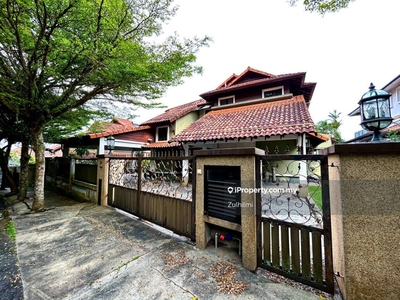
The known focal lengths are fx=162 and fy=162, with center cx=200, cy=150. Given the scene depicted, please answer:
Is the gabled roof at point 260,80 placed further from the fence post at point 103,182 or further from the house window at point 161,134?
the fence post at point 103,182

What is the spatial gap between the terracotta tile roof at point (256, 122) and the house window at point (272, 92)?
45cm

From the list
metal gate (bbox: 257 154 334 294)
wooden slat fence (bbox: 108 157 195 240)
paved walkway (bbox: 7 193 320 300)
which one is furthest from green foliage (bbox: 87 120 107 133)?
metal gate (bbox: 257 154 334 294)

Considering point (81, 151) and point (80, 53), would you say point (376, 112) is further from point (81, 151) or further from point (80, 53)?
point (81, 151)

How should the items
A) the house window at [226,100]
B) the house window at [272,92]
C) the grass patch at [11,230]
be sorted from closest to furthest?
1. the grass patch at [11,230]
2. the house window at [272,92]
3. the house window at [226,100]

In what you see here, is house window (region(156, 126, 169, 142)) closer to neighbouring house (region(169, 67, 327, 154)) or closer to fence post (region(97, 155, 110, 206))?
neighbouring house (region(169, 67, 327, 154))

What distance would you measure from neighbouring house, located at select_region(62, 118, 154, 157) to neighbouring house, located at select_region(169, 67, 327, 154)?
415 centimetres

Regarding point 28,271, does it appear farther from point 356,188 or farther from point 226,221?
point 356,188

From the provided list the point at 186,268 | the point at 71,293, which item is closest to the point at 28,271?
the point at 71,293

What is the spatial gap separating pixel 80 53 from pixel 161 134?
971cm

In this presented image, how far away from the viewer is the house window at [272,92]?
9.14 metres

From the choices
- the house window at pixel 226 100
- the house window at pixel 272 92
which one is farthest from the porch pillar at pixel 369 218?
the house window at pixel 226 100

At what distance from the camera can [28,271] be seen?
2529mm

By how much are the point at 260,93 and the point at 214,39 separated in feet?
18.6

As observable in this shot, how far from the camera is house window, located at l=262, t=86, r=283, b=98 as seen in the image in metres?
9.14
